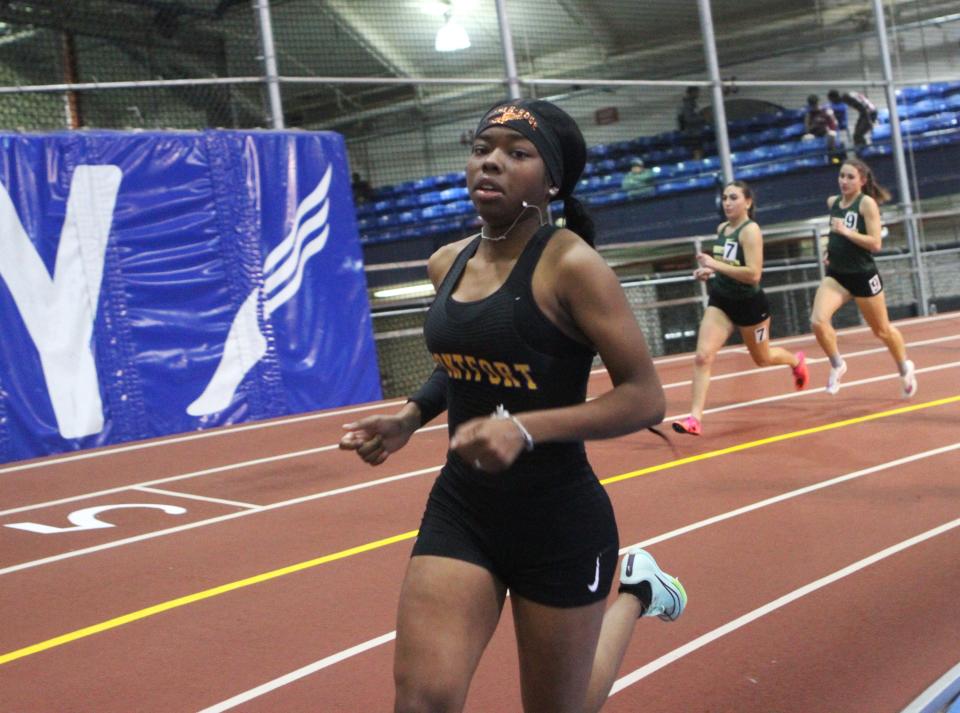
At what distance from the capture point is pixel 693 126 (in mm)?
20391

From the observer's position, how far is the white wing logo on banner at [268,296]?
34.8ft

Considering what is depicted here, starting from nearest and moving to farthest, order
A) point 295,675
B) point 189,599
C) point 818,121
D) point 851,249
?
1. point 295,675
2. point 189,599
3. point 851,249
4. point 818,121

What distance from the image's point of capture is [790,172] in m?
19.2

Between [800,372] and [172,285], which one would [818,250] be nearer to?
[800,372]

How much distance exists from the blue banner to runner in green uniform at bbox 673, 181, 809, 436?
415cm

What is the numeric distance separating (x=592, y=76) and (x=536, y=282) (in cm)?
1966

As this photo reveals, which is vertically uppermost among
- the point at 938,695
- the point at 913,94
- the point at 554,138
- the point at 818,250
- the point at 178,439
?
the point at 913,94

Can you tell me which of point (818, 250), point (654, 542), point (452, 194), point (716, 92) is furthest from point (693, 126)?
point (654, 542)

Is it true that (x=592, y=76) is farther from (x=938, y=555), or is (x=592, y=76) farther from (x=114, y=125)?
(x=938, y=555)

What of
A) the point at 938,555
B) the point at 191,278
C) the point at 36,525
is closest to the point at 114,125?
the point at 191,278

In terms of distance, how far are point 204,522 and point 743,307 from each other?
14.3ft

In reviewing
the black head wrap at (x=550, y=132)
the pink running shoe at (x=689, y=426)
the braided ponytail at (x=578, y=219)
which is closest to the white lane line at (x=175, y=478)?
the pink running shoe at (x=689, y=426)

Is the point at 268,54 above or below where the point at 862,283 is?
above

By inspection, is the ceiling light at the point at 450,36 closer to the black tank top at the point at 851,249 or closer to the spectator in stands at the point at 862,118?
the spectator in stands at the point at 862,118
